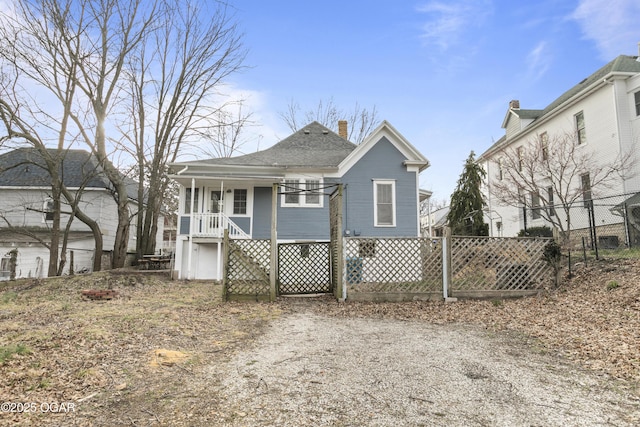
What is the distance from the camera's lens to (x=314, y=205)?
13.8 meters

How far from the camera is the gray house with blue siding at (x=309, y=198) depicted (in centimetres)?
1348

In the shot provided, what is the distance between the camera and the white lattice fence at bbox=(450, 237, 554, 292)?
8.22m

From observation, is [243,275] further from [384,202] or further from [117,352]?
[384,202]

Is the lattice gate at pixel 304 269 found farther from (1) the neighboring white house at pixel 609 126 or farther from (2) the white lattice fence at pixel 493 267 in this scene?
(1) the neighboring white house at pixel 609 126

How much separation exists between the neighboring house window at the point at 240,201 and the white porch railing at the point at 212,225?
726 millimetres

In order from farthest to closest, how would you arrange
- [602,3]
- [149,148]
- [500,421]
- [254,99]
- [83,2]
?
[254,99] < [149,148] < [83,2] < [602,3] < [500,421]

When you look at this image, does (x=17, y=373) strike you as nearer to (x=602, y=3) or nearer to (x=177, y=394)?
(x=177, y=394)

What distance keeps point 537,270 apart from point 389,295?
11.6ft

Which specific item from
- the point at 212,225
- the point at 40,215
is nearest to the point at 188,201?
the point at 212,225

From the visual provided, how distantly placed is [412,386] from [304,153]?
43.3 feet

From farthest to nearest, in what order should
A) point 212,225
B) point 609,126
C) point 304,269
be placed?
point 609,126 < point 212,225 < point 304,269

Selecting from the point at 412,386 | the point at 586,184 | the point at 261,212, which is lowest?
the point at 412,386

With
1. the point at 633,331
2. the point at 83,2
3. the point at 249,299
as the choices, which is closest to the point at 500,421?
the point at 633,331

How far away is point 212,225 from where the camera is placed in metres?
13.2
